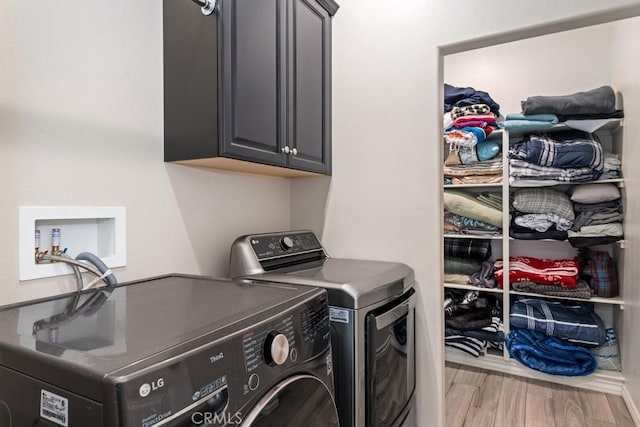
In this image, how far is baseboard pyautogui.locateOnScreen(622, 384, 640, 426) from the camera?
6.59ft

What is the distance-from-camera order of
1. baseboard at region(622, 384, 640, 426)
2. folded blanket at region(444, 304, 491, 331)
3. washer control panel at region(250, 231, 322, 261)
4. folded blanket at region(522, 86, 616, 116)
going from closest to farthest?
washer control panel at region(250, 231, 322, 261) < baseboard at region(622, 384, 640, 426) < folded blanket at region(522, 86, 616, 116) < folded blanket at region(444, 304, 491, 331)

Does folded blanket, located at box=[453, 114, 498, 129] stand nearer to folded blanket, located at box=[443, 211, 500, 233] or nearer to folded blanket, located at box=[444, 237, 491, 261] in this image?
folded blanket, located at box=[443, 211, 500, 233]

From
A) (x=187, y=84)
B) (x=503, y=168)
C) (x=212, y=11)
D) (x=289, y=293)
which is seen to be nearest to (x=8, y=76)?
(x=187, y=84)

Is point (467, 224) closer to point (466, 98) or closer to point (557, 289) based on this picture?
point (557, 289)

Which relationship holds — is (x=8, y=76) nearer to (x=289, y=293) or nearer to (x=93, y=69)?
(x=93, y=69)

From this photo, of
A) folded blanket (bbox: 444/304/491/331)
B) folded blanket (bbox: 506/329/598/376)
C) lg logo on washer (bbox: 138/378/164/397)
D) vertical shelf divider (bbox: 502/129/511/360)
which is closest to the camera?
lg logo on washer (bbox: 138/378/164/397)

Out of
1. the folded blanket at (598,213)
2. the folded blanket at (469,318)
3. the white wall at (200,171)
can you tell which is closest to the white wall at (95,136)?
the white wall at (200,171)

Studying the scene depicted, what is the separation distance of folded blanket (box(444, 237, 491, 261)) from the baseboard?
1.11 m

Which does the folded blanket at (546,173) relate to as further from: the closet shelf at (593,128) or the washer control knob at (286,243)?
the washer control knob at (286,243)

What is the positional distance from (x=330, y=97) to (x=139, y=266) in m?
1.17

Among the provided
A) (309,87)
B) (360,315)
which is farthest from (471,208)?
(360,315)

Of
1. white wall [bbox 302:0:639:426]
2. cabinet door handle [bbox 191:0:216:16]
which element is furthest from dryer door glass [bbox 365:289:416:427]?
cabinet door handle [bbox 191:0:216:16]

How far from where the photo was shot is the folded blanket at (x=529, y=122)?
238cm

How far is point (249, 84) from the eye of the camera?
127 cm
